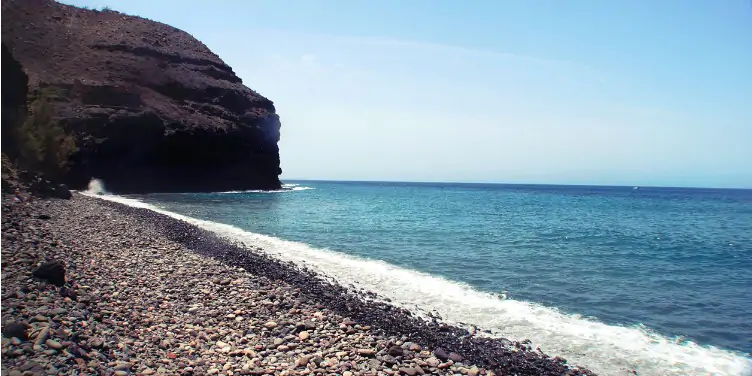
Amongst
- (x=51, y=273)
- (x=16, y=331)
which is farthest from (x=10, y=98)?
(x=16, y=331)

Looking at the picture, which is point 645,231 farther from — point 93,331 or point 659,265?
point 93,331

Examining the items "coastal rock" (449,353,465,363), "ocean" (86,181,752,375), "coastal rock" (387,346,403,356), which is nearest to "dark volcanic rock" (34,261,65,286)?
"coastal rock" (387,346,403,356)

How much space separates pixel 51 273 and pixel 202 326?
339cm

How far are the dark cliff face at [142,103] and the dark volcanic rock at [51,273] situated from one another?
54828mm

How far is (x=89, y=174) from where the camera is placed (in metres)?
60.1

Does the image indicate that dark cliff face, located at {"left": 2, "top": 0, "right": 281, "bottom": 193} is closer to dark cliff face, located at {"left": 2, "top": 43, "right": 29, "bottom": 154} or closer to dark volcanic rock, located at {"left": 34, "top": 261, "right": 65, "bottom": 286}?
dark cliff face, located at {"left": 2, "top": 43, "right": 29, "bottom": 154}

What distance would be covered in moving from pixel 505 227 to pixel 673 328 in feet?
72.8

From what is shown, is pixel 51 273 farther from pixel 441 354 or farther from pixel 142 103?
pixel 142 103

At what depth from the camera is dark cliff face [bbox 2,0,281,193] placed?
6197 cm

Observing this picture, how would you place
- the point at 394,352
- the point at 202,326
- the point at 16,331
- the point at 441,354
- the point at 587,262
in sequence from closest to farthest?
the point at 16,331 → the point at 394,352 → the point at 441,354 → the point at 202,326 → the point at 587,262

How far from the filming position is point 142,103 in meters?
71.4

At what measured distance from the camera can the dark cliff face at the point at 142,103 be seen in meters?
62.0

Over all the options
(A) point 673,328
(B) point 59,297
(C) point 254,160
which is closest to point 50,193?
(B) point 59,297

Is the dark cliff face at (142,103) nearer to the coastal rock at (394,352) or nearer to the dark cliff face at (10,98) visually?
the dark cliff face at (10,98)
